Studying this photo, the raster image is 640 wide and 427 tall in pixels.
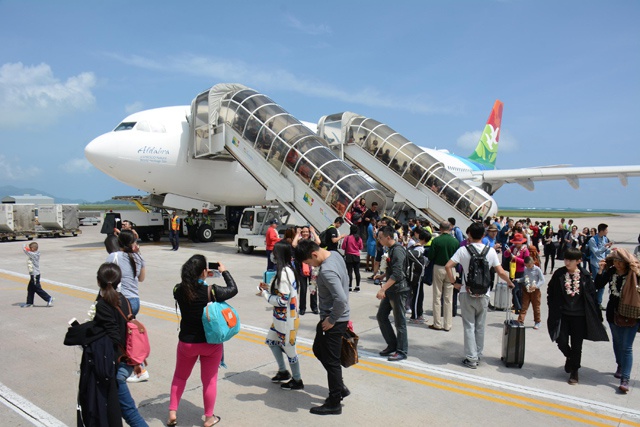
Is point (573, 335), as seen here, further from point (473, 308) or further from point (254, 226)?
point (254, 226)

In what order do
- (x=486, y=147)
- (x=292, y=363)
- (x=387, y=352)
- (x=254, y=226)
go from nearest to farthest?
(x=292, y=363), (x=387, y=352), (x=254, y=226), (x=486, y=147)

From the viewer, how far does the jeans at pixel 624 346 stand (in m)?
4.72

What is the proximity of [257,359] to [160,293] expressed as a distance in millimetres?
4587

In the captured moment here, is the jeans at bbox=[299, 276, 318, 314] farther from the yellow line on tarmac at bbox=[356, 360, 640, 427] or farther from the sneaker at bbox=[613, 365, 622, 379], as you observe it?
the sneaker at bbox=[613, 365, 622, 379]

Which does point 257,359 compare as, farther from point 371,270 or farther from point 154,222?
point 154,222

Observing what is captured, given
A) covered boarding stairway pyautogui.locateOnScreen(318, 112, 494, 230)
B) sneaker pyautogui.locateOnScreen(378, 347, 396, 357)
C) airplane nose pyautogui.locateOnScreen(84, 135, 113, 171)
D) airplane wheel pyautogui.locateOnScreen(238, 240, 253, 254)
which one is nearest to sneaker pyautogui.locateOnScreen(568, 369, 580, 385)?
sneaker pyautogui.locateOnScreen(378, 347, 396, 357)

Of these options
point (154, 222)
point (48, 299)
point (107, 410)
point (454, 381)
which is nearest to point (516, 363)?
point (454, 381)

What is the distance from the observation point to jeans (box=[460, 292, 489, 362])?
5387mm

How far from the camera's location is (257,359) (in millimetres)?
5512

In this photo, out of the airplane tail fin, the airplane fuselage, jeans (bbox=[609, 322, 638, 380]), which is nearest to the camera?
jeans (bbox=[609, 322, 638, 380])

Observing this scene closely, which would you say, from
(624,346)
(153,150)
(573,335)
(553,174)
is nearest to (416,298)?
(573,335)

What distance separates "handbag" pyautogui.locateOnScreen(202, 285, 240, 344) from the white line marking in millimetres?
1603

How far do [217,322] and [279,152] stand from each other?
11.7 m

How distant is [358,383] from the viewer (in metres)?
4.87
